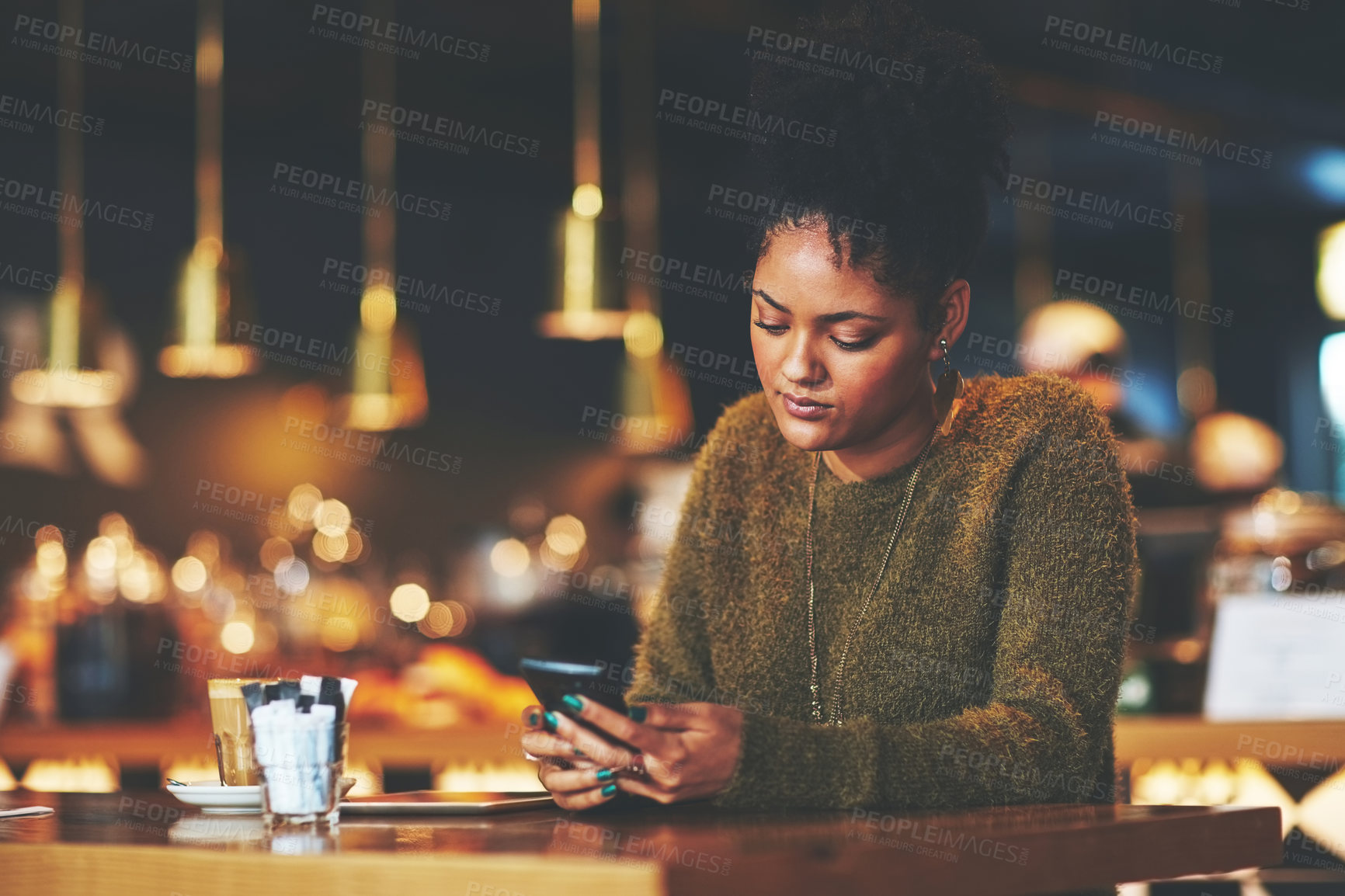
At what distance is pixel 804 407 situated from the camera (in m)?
1.63

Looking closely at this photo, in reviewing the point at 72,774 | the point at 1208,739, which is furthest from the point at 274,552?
the point at 1208,739

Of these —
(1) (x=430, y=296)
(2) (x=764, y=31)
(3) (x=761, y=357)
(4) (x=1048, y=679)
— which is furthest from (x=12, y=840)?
(1) (x=430, y=296)

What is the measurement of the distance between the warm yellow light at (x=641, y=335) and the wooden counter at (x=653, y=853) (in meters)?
2.90

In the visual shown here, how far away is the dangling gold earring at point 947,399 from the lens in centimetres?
175

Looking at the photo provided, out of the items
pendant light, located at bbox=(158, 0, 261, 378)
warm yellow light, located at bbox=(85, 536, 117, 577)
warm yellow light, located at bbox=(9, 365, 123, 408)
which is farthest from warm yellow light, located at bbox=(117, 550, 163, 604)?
pendant light, located at bbox=(158, 0, 261, 378)

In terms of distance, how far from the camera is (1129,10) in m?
5.62

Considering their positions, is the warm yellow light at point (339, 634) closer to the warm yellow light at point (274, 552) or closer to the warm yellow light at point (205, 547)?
the warm yellow light at point (205, 547)

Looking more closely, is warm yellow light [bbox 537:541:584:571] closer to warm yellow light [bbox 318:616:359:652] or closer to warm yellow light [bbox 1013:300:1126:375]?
warm yellow light [bbox 318:616:359:652]

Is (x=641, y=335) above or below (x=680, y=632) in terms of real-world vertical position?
above

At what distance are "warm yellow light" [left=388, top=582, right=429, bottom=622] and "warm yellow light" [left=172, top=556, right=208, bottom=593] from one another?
74 cm

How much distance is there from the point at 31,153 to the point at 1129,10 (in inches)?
167

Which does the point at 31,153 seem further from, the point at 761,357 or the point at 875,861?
the point at 875,861

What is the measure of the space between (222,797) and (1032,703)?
33.1 inches

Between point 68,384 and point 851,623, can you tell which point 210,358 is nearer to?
point 68,384
